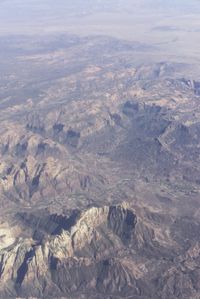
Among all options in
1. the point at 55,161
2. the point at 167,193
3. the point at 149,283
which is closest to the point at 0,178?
the point at 55,161

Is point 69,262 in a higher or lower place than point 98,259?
higher

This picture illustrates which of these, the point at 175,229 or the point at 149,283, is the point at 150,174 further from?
the point at 149,283

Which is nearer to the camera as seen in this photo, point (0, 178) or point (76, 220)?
point (76, 220)

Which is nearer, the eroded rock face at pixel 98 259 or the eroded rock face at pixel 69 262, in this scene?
the eroded rock face at pixel 98 259

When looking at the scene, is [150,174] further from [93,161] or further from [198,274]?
[198,274]

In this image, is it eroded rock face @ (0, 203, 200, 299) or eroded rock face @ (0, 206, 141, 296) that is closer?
eroded rock face @ (0, 203, 200, 299)

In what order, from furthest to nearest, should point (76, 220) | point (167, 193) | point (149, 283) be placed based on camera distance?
point (167, 193) → point (76, 220) → point (149, 283)

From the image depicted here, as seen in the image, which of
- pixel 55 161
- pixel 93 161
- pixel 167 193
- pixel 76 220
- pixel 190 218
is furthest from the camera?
pixel 93 161

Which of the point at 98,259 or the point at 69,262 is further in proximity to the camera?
the point at 98,259

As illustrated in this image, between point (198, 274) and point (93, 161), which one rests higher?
point (198, 274)

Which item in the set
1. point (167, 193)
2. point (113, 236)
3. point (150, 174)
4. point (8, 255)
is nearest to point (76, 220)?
point (113, 236)
